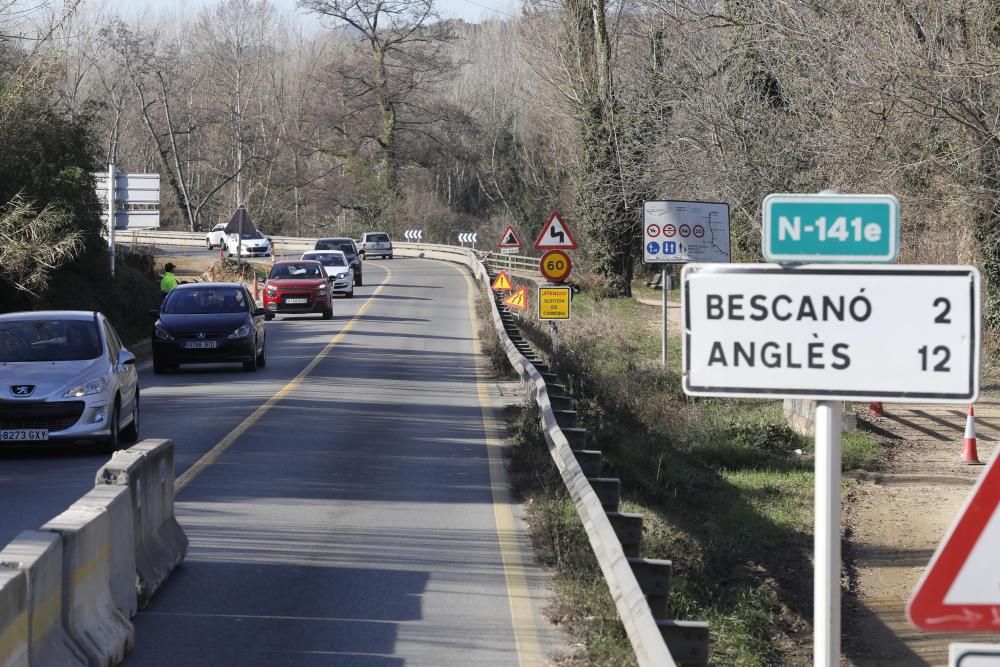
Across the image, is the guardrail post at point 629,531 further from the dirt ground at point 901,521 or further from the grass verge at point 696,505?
the dirt ground at point 901,521

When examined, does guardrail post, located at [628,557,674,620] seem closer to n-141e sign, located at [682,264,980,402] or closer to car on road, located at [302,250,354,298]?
n-141e sign, located at [682,264,980,402]

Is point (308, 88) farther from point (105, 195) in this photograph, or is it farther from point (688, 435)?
point (688, 435)

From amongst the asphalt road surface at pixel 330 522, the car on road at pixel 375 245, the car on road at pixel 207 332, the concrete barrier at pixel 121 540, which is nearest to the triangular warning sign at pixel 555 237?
the asphalt road surface at pixel 330 522

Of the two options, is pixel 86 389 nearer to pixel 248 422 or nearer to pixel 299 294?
pixel 248 422

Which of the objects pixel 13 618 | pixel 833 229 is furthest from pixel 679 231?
pixel 833 229

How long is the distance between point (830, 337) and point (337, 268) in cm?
4322

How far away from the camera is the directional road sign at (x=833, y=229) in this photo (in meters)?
4.30

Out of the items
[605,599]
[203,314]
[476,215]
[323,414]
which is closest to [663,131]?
[203,314]

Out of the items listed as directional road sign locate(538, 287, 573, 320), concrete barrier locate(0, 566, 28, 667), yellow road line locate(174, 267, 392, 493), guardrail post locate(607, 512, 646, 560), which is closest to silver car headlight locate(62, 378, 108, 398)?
yellow road line locate(174, 267, 392, 493)

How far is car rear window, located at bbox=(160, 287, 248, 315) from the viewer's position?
2425 cm

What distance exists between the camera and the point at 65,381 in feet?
46.0

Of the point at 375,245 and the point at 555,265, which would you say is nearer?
the point at 555,265

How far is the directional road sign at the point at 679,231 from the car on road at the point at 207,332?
750 cm

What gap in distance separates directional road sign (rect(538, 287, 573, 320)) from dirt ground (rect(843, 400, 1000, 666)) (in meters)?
A: 5.26
